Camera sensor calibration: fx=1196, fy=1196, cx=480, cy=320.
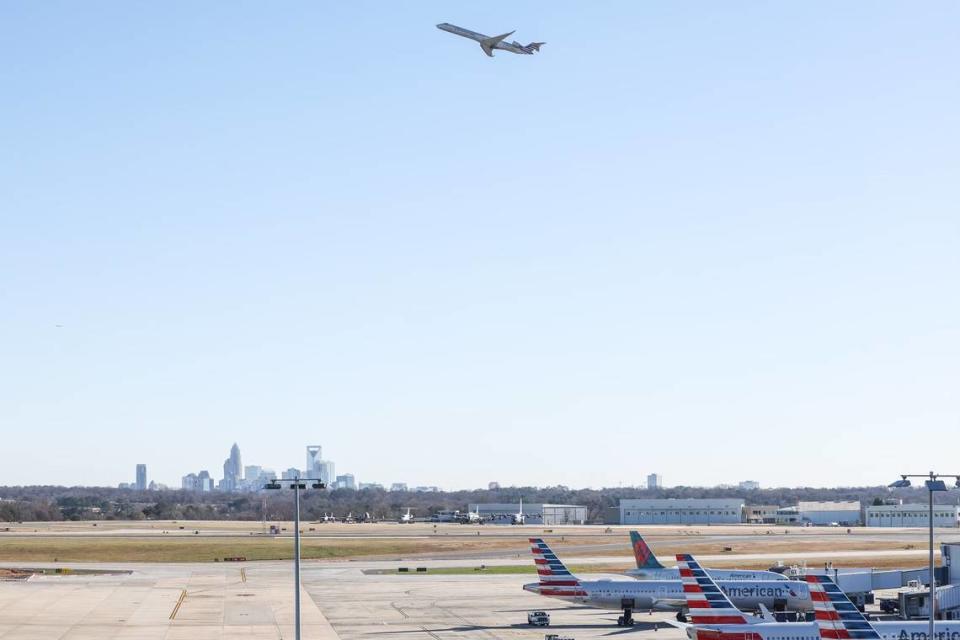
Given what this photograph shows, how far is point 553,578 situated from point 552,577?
4.3 inches

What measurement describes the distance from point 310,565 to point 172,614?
171 ft

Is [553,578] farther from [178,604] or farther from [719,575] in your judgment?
[178,604]

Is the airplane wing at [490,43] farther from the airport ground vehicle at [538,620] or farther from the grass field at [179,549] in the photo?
the grass field at [179,549]

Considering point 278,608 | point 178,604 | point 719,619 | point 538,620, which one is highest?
point 719,619

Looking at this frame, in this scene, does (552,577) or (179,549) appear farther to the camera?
(179,549)

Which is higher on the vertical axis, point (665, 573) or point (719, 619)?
point (719, 619)

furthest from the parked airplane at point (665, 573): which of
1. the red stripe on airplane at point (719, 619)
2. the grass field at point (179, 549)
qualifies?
the grass field at point (179, 549)

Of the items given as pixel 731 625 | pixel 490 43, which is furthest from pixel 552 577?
pixel 490 43

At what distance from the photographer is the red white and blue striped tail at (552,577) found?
281ft

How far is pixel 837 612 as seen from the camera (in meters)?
51.9

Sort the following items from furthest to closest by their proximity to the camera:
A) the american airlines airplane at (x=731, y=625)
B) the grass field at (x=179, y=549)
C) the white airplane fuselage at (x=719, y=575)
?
the grass field at (x=179, y=549)
the white airplane fuselage at (x=719, y=575)
the american airlines airplane at (x=731, y=625)

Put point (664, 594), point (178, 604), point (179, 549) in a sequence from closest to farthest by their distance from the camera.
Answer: point (664, 594), point (178, 604), point (179, 549)

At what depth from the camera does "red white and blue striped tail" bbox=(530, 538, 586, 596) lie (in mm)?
85681

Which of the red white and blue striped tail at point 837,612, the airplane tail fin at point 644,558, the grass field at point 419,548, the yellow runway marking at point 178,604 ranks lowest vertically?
the grass field at point 419,548
